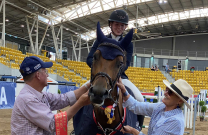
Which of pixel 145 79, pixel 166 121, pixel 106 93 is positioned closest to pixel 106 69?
pixel 106 93

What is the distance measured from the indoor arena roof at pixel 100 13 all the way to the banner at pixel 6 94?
11.3 m

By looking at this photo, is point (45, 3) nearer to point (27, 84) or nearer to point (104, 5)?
point (104, 5)

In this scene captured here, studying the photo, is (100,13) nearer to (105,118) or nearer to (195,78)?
(195,78)

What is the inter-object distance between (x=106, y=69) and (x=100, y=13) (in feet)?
66.8

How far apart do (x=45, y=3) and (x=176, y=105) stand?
18.8 meters

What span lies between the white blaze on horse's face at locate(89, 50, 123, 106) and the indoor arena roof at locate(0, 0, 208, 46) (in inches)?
624

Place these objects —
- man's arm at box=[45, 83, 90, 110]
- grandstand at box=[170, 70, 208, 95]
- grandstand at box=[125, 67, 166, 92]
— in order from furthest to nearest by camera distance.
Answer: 1. grandstand at box=[170, 70, 208, 95]
2. grandstand at box=[125, 67, 166, 92]
3. man's arm at box=[45, 83, 90, 110]

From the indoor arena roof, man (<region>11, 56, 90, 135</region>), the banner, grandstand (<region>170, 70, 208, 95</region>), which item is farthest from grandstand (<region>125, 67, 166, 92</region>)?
man (<region>11, 56, 90, 135</region>)

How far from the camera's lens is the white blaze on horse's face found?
1476 millimetres

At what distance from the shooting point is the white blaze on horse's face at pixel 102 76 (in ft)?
4.84

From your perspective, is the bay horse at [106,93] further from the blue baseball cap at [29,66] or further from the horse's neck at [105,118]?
the blue baseball cap at [29,66]

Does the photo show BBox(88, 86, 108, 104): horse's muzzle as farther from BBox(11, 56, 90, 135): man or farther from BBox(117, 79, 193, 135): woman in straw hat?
BBox(117, 79, 193, 135): woman in straw hat

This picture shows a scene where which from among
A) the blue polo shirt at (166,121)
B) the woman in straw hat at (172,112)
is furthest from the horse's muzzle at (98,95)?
the blue polo shirt at (166,121)

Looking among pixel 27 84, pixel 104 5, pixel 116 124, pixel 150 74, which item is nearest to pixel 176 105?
pixel 116 124
